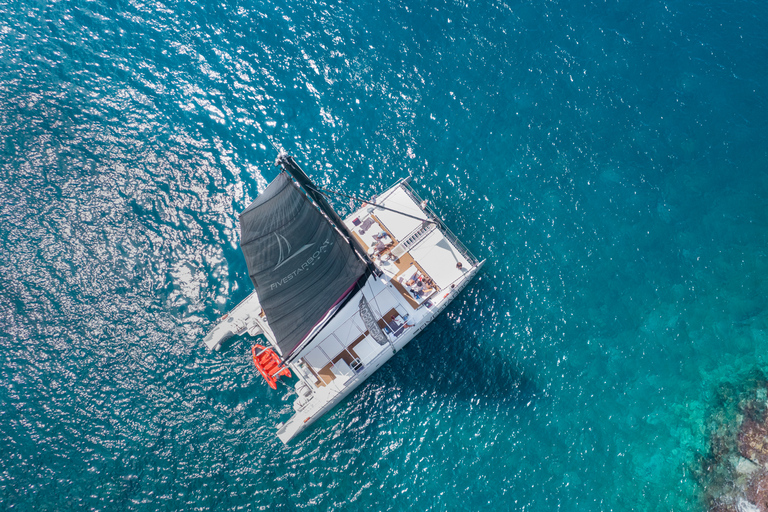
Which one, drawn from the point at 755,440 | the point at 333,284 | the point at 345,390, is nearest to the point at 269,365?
the point at 345,390

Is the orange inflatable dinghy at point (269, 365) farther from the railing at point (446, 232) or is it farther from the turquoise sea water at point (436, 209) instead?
the railing at point (446, 232)

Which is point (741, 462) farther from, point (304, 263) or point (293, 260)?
point (293, 260)

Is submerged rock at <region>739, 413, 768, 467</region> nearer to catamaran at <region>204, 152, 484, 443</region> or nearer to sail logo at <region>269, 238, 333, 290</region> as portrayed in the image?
catamaran at <region>204, 152, 484, 443</region>

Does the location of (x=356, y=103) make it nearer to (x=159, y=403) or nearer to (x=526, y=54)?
(x=526, y=54)

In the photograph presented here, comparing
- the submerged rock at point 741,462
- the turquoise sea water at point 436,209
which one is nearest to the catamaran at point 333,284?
the turquoise sea water at point 436,209

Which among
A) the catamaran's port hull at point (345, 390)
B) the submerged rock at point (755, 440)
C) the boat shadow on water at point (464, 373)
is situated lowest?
the submerged rock at point (755, 440)

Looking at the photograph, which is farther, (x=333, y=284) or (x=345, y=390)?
(x=345, y=390)
